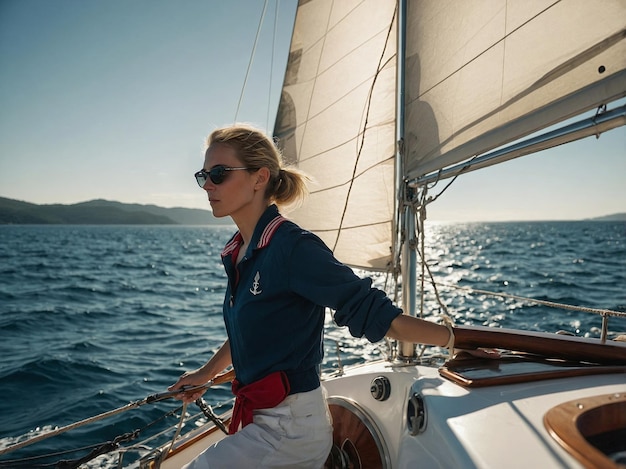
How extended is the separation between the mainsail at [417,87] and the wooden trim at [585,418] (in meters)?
0.85

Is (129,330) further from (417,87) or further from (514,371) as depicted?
(514,371)

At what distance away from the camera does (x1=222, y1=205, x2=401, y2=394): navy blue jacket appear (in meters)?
1.20

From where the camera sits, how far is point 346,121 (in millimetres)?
2930

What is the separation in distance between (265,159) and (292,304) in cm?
54

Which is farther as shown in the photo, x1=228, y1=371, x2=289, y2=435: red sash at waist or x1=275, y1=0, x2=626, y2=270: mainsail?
x1=275, y1=0, x2=626, y2=270: mainsail

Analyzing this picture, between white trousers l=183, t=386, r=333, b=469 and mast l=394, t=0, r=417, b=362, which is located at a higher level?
mast l=394, t=0, r=417, b=362

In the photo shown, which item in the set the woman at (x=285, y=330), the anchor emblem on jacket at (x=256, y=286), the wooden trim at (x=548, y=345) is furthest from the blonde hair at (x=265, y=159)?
Result: the wooden trim at (x=548, y=345)

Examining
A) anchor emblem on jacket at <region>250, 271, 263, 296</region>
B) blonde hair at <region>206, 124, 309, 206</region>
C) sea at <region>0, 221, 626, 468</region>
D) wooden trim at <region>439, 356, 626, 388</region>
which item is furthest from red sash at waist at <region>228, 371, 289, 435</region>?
blonde hair at <region>206, 124, 309, 206</region>

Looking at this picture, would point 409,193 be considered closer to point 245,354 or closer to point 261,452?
point 245,354

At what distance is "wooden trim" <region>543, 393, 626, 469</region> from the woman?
0.35 meters

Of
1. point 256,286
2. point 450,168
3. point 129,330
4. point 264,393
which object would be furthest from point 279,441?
point 129,330

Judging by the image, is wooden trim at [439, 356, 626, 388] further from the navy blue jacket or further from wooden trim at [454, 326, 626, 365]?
the navy blue jacket

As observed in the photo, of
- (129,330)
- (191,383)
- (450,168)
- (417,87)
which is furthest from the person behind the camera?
(129,330)

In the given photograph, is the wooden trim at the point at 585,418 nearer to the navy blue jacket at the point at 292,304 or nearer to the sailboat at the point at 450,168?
the sailboat at the point at 450,168
